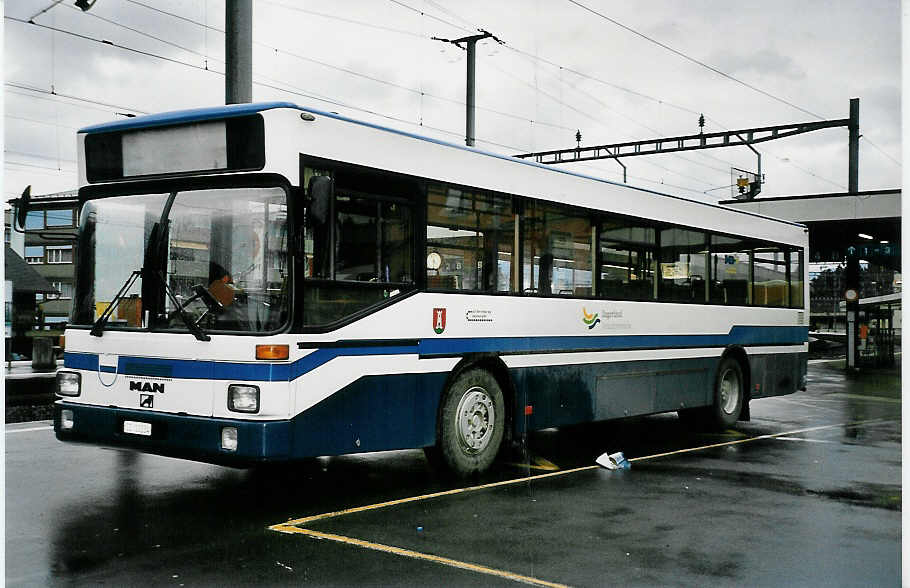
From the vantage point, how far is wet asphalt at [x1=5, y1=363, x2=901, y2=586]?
19.7 feet

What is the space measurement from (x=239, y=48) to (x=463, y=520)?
768 cm

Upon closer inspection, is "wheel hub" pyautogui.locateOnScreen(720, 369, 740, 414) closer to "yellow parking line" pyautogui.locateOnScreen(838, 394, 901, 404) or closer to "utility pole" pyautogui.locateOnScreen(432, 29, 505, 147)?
"yellow parking line" pyautogui.locateOnScreen(838, 394, 901, 404)

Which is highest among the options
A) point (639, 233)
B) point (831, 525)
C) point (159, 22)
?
point (159, 22)

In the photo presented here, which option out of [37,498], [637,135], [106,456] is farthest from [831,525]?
[637,135]

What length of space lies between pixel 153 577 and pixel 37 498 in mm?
2910

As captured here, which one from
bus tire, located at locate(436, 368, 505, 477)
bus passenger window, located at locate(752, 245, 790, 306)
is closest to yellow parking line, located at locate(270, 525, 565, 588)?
bus tire, located at locate(436, 368, 505, 477)

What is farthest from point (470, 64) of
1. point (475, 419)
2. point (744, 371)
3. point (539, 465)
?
point (475, 419)

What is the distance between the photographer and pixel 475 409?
Result: 9.38 metres

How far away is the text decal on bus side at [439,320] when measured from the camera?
→ 8.86 meters

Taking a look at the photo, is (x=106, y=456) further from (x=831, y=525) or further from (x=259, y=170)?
(x=831, y=525)

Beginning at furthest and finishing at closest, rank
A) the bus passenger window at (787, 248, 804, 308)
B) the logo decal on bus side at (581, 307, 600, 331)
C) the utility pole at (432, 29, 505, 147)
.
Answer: the utility pole at (432, 29, 505, 147)
the bus passenger window at (787, 248, 804, 308)
the logo decal on bus side at (581, 307, 600, 331)

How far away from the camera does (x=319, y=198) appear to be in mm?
7328

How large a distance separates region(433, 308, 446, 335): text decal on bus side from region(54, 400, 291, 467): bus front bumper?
198cm

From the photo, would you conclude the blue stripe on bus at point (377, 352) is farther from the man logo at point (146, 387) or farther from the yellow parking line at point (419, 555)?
the yellow parking line at point (419, 555)
